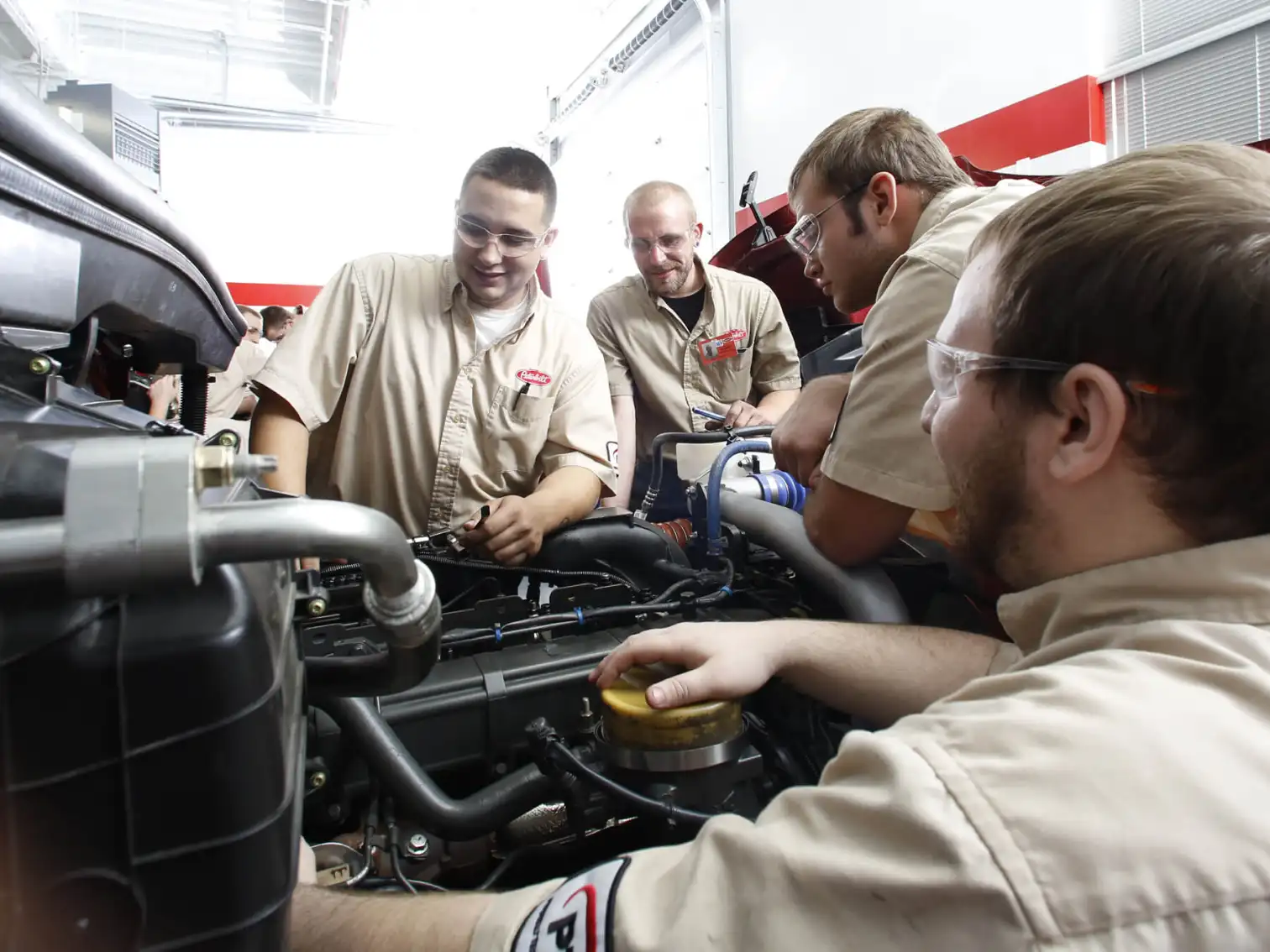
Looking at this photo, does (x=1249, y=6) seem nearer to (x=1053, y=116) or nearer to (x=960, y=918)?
(x=1053, y=116)

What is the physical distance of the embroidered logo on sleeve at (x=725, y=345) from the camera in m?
3.20

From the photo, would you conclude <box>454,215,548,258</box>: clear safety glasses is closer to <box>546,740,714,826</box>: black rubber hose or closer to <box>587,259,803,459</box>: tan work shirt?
<box>587,259,803,459</box>: tan work shirt

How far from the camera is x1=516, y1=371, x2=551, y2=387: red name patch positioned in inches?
82.4

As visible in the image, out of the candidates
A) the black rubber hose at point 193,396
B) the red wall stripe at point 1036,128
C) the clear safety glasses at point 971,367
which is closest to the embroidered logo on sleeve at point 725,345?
the red wall stripe at point 1036,128

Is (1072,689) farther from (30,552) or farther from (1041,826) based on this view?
(30,552)

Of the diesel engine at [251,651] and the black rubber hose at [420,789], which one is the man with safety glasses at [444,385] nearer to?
the diesel engine at [251,651]

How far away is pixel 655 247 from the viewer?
3.15 meters

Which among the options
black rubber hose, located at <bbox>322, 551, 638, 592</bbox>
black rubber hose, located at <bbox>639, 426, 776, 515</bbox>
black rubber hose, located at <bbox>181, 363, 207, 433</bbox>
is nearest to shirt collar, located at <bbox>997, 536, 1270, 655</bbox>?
black rubber hose, located at <bbox>322, 551, 638, 592</bbox>

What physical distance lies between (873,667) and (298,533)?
32.1 inches

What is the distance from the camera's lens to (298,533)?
0.45m

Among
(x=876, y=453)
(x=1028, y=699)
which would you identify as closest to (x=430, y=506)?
(x=876, y=453)

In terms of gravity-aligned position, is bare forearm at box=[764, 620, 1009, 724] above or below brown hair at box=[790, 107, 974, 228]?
below

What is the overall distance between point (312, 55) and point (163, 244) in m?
7.96

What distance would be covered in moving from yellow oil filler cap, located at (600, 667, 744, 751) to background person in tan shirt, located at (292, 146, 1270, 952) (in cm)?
26
